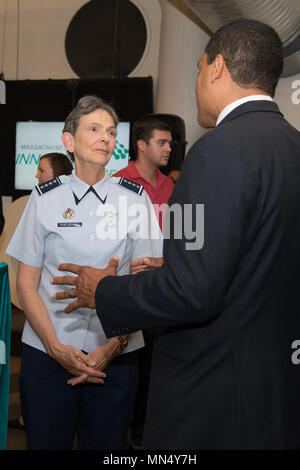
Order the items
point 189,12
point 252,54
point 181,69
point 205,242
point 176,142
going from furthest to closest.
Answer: point 181,69
point 189,12
point 176,142
point 252,54
point 205,242

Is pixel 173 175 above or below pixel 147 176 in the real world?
above

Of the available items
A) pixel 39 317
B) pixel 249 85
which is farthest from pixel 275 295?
pixel 39 317

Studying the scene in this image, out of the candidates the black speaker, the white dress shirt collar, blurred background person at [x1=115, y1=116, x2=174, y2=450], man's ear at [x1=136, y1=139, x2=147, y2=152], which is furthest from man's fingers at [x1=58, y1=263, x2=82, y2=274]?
the black speaker

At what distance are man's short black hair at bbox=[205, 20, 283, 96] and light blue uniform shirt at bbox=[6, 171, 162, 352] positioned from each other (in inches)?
25.7

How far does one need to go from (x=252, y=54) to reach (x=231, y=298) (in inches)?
21.3

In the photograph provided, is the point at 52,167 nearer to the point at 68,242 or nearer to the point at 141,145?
the point at 141,145

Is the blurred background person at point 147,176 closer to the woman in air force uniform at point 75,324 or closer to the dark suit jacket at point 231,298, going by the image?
the woman in air force uniform at point 75,324

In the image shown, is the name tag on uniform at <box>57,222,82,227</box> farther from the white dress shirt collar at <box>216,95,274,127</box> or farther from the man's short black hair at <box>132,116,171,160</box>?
the man's short black hair at <box>132,116,171,160</box>

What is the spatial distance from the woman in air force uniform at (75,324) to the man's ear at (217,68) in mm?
583

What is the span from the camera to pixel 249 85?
1159 mm

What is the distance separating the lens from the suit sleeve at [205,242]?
1.00 m

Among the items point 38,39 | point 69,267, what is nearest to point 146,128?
point 69,267

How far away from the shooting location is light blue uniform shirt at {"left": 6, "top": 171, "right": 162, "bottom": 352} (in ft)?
5.29

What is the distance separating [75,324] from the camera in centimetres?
164
